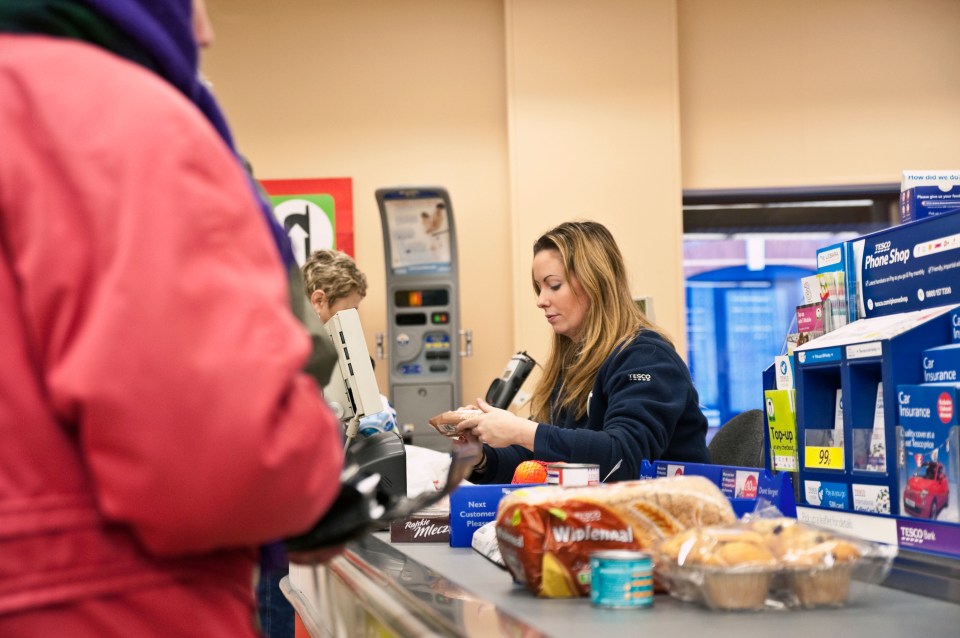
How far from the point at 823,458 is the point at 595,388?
966 mm

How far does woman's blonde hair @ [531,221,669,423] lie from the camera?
262cm

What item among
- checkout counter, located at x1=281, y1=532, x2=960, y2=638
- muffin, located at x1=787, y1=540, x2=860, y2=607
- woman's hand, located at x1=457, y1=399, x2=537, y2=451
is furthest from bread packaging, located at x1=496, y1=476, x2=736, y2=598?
woman's hand, located at x1=457, y1=399, x2=537, y2=451

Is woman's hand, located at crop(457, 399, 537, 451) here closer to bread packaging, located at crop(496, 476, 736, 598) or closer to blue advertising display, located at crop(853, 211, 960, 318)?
blue advertising display, located at crop(853, 211, 960, 318)

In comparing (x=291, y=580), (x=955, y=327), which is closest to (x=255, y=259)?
(x=955, y=327)

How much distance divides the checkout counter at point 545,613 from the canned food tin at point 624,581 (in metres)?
0.01

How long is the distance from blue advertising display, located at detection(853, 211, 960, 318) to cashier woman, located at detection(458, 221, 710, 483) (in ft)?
2.34

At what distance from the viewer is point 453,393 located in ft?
18.7

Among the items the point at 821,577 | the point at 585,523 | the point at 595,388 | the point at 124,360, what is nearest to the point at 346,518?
the point at 124,360

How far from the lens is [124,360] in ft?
2.32

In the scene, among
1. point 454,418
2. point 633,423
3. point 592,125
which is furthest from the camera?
point 592,125

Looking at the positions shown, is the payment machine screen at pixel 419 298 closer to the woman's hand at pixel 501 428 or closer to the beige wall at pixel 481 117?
the beige wall at pixel 481 117

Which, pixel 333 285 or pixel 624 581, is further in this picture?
pixel 333 285

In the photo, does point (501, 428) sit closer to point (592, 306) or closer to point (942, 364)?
point (592, 306)

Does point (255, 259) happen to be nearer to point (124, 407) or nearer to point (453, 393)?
point (124, 407)
